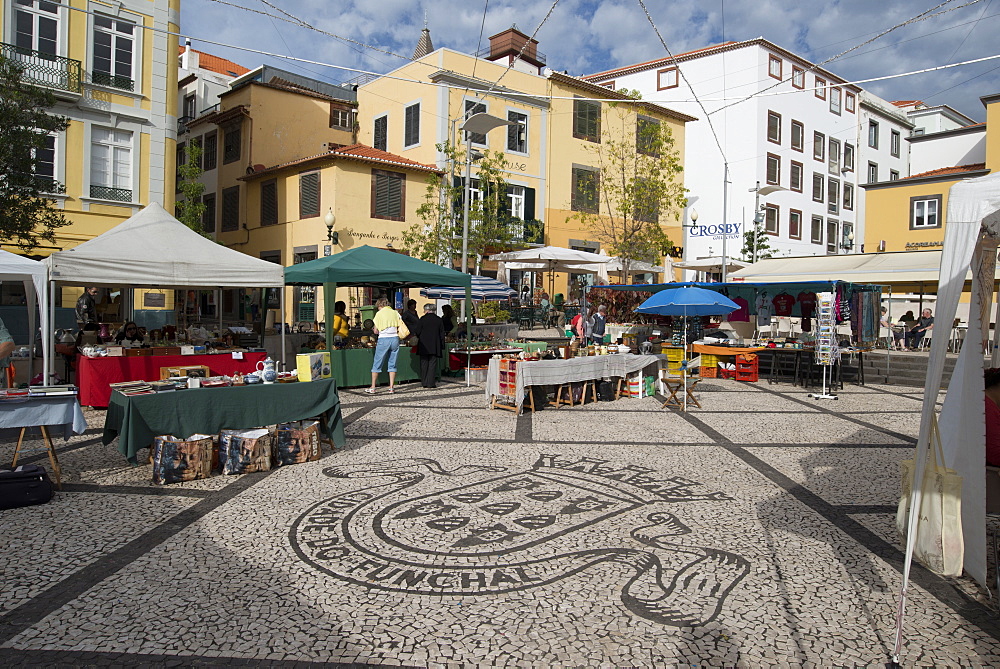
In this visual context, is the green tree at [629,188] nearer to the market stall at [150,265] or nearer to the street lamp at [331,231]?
the street lamp at [331,231]

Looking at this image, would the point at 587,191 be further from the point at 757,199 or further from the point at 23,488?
the point at 23,488

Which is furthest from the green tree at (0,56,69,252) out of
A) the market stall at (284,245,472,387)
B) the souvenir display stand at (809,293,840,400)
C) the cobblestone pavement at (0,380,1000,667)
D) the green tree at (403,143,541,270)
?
the souvenir display stand at (809,293,840,400)

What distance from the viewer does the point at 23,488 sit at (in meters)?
5.39

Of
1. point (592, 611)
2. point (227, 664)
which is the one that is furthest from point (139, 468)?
point (592, 611)

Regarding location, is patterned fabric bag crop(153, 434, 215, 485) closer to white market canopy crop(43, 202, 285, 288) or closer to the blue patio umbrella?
white market canopy crop(43, 202, 285, 288)

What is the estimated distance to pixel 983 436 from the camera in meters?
4.03

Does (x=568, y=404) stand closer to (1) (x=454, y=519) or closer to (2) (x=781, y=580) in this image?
(1) (x=454, y=519)

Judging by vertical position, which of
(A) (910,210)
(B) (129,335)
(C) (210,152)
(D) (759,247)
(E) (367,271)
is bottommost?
(B) (129,335)

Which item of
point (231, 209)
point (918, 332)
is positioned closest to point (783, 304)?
point (918, 332)

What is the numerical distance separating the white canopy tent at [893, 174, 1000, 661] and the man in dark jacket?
29.6 ft

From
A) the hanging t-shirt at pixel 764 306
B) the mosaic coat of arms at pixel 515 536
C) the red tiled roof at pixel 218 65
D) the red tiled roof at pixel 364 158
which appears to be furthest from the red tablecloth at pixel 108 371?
the red tiled roof at pixel 218 65

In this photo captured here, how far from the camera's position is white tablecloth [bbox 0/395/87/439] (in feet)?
18.8

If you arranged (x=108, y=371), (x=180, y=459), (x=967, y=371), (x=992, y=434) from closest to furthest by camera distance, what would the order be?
(x=967, y=371) → (x=992, y=434) → (x=180, y=459) → (x=108, y=371)

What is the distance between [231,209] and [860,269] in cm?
2408
